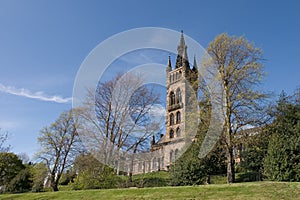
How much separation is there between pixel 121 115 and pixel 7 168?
23452 millimetres

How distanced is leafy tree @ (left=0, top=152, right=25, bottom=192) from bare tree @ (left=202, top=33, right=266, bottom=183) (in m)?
27.0

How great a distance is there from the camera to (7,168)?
36.4m

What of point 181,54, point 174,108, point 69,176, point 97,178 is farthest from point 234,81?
point 181,54

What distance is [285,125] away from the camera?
613 inches

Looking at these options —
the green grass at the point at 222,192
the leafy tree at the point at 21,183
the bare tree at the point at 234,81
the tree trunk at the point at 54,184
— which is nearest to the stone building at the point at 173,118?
the leafy tree at the point at 21,183

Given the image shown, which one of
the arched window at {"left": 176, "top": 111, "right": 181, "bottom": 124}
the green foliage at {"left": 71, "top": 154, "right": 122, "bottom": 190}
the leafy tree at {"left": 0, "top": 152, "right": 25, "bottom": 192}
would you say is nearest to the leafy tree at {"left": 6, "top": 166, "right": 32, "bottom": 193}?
the leafy tree at {"left": 0, "top": 152, "right": 25, "bottom": 192}

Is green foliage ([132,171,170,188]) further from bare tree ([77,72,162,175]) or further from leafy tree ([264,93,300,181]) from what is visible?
leafy tree ([264,93,300,181])

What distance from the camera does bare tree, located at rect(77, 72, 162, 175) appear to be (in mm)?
21906

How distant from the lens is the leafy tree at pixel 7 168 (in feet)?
110

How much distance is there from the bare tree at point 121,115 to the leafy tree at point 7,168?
1660 cm

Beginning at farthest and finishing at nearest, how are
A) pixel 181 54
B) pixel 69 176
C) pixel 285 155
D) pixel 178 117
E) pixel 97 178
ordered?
pixel 181 54
pixel 178 117
pixel 69 176
pixel 97 178
pixel 285 155

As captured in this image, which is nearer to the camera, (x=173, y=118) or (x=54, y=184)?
(x=54, y=184)

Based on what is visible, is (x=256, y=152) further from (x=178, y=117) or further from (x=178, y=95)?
(x=178, y=95)

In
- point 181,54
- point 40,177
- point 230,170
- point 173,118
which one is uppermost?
point 181,54
